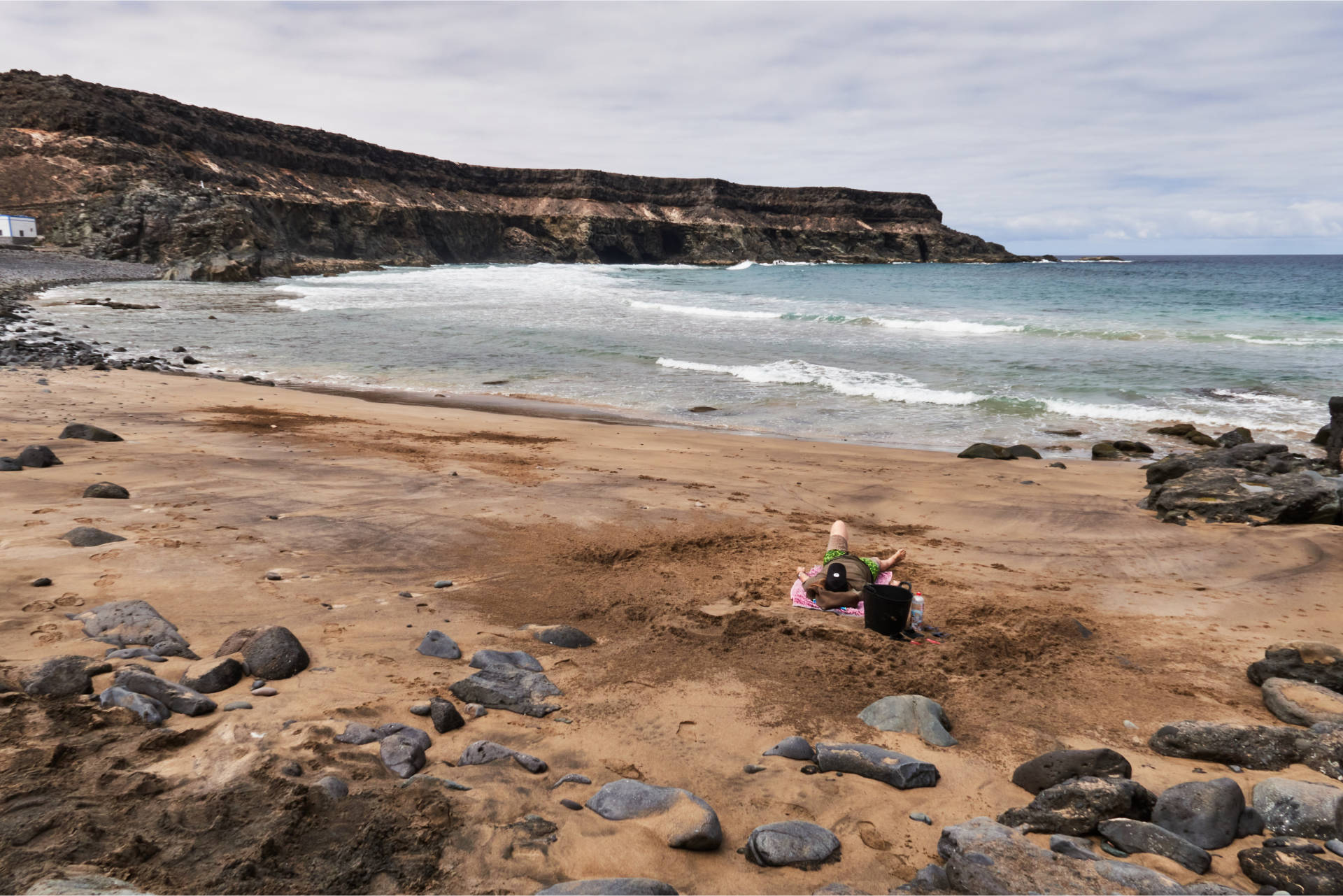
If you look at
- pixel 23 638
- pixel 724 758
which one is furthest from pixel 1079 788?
pixel 23 638

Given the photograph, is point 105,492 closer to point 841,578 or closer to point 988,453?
point 841,578

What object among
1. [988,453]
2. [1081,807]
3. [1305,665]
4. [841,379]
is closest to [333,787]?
[1081,807]

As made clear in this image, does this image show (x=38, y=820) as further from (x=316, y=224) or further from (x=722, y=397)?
(x=316, y=224)

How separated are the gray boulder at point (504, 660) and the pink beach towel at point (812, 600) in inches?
72.8

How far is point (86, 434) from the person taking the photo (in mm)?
7227

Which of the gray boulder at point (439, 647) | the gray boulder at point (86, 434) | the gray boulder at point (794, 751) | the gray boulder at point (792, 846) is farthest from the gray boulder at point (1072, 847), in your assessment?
the gray boulder at point (86, 434)

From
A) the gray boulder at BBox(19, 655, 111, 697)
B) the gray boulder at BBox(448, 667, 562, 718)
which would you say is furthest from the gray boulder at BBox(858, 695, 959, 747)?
the gray boulder at BBox(19, 655, 111, 697)

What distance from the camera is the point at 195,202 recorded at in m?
44.5

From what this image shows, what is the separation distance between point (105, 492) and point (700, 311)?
25939 mm

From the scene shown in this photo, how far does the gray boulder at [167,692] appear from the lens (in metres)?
2.89

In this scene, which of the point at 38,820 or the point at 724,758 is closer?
the point at 38,820

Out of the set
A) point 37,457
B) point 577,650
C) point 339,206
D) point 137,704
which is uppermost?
point 339,206

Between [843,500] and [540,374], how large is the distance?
9.79m

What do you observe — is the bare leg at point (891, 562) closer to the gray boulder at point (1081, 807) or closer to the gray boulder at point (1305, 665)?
the gray boulder at point (1305, 665)
